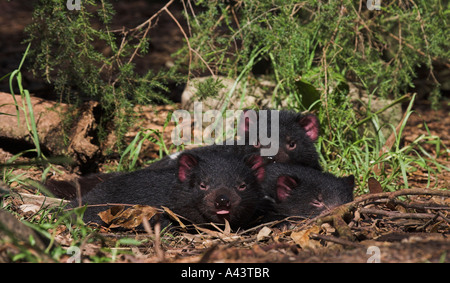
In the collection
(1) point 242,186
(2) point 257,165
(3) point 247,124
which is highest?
(3) point 247,124

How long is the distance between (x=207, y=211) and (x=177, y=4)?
884 cm

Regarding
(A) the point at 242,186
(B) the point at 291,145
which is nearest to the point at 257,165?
(A) the point at 242,186

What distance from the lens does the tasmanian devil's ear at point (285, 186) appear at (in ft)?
13.7

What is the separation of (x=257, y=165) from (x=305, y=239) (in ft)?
3.16

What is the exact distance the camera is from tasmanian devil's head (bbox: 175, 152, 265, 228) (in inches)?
145

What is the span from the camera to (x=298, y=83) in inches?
227

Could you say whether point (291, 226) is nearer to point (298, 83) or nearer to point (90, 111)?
point (298, 83)

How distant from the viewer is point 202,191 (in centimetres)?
377

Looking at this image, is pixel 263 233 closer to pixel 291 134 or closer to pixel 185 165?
pixel 185 165

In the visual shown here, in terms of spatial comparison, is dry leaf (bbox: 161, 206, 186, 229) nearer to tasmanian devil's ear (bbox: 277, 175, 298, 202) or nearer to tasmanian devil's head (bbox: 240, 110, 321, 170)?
tasmanian devil's ear (bbox: 277, 175, 298, 202)

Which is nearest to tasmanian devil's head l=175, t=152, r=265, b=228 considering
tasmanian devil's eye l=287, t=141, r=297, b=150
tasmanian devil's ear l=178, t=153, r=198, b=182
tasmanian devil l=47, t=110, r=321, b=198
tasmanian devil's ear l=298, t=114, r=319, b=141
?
tasmanian devil's ear l=178, t=153, r=198, b=182

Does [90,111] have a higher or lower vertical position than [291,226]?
higher
